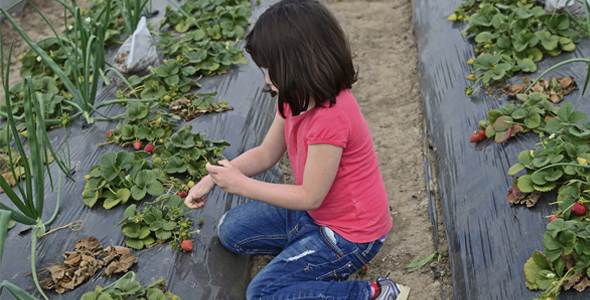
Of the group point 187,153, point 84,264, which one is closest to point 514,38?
point 187,153

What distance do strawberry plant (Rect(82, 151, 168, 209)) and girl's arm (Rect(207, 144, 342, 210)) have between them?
44 centimetres

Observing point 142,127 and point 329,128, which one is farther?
point 142,127

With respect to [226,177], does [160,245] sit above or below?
below

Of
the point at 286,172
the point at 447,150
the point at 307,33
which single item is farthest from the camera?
the point at 286,172

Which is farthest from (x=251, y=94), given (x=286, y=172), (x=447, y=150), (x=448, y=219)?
(x=448, y=219)

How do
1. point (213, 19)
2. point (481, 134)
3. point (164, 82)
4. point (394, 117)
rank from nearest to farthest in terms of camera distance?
point (481, 134) → point (164, 82) → point (394, 117) → point (213, 19)

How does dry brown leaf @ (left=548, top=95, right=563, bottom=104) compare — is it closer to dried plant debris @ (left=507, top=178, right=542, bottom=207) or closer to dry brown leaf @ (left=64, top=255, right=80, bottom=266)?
dried plant debris @ (left=507, top=178, right=542, bottom=207)

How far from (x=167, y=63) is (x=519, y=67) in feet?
5.43

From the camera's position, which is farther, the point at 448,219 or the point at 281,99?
the point at 448,219

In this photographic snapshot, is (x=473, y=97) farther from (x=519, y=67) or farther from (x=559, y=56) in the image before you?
(x=559, y=56)

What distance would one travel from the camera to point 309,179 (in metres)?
1.37

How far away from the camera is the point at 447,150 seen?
81.7 inches

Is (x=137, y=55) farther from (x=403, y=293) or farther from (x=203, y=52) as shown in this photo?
(x=403, y=293)

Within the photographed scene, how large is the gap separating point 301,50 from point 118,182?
37.9 inches
